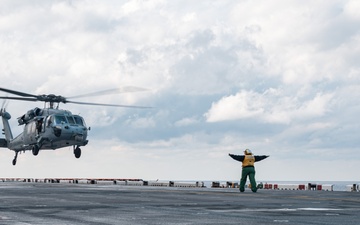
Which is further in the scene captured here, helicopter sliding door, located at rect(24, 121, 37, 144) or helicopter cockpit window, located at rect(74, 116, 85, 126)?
helicopter sliding door, located at rect(24, 121, 37, 144)

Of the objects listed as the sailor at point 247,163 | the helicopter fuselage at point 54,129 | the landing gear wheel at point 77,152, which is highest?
the helicopter fuselage at point 54,129

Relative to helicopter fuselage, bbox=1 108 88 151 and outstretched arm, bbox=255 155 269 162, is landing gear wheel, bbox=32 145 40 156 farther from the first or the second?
outstretched arm, bbox=255 155 269 162

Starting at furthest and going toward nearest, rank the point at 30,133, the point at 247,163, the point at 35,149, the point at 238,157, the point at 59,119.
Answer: the point at 30,133, the point at 35,149, the point at 59,119, the point at 238,157, the point at 247,163

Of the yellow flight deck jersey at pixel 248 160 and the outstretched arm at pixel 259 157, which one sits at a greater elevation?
the outstretched arm at pixel 259 157

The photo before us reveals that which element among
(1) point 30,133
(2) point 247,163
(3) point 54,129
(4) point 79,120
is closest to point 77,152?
(4) point 79,120

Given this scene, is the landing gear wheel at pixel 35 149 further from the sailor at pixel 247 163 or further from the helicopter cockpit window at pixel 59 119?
the sailor at pixel 247 163

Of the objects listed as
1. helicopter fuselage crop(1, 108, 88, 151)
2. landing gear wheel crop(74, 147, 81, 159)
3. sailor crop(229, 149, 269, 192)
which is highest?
helicopter fuselage crop(1, 108, 88, 151)

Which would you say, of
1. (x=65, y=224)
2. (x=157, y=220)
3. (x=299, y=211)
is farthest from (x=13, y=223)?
(x=299, y=211)

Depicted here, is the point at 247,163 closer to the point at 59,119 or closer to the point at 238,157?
the point at 238,157

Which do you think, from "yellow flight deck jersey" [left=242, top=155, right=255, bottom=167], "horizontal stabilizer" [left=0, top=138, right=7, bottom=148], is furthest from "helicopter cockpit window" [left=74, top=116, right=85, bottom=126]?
"yellow flight deck jersey" [left=242, top=155, right=255, bottom=167]

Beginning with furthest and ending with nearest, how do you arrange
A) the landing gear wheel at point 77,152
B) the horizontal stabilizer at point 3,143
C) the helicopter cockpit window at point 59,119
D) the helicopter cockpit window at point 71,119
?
the horizontal stabilizer at point 3,143
the landing gear wheel at point 77,152
the helicopter cockpit window at point 71,119
the helicopter cockpit window at point 59,119

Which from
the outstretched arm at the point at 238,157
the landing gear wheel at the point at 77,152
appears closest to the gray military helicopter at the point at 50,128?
the landing gear wheel at the point at 77,152

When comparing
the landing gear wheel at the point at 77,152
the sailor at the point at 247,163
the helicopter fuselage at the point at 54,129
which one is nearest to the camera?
the sailor at the point at 247,163

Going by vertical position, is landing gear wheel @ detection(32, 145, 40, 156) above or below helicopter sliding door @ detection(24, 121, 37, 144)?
below
